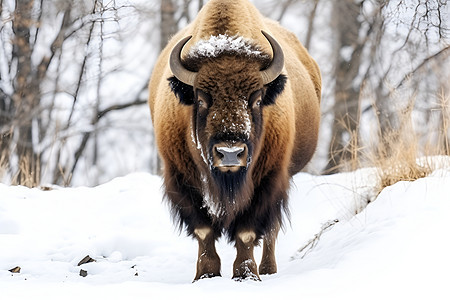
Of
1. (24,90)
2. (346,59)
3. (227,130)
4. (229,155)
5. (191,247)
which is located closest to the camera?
(229,155)

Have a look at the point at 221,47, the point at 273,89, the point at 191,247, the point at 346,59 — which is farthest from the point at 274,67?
the point at 346,59

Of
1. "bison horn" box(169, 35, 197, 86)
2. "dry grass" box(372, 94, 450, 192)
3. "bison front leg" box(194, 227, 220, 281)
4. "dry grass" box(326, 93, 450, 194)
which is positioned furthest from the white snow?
"dry grass" box(372, 94, 450, 192)

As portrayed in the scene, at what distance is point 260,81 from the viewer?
211 inches

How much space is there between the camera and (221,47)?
536 cm

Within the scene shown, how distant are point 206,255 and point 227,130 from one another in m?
1.37

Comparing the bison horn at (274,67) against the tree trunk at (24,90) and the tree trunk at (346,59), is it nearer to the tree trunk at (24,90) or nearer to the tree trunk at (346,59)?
the tree trunk at (24,90)

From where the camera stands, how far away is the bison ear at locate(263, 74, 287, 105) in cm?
556

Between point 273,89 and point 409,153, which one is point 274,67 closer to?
point 273,89

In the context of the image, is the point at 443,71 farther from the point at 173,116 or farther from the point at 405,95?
the point at 173,116

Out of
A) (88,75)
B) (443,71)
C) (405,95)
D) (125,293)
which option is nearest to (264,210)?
(125,293)

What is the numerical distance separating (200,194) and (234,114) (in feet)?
3.40

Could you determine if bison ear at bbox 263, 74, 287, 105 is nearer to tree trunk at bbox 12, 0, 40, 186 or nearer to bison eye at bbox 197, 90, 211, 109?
bison eye at bbox 197, 90, 211, 109

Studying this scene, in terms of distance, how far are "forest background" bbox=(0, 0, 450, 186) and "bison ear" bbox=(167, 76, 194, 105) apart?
130cm

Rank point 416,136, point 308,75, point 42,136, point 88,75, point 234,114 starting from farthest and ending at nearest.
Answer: point 42,136 < point 88,75 < point 308,75 < point 416,136 < point 234,114
